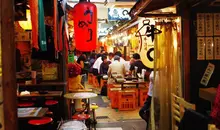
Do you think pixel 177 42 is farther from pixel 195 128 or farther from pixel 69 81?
pixel 69 81

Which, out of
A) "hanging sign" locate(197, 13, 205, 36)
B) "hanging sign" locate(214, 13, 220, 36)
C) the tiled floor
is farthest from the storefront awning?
the tiled floor

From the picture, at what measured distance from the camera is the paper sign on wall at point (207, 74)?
577cm

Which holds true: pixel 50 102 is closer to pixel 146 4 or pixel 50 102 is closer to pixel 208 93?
pixel 146 4

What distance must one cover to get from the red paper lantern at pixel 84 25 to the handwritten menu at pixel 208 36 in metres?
2.71

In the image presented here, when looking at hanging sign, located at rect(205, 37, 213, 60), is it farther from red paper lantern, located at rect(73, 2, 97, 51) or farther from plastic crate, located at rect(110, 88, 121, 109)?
plastic crate, located at rect(110, 88, 121, 109)

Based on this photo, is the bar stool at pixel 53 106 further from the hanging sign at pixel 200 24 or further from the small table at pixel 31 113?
the hanging sign at pixel 200 24

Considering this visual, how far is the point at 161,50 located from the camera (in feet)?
22.9

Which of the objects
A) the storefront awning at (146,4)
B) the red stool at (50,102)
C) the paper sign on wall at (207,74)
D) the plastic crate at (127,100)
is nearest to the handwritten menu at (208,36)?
the paper sign on wall at (207,74)

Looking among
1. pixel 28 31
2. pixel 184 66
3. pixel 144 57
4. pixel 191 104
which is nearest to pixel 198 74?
pixel 184 66

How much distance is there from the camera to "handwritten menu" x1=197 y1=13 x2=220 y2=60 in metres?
5.75

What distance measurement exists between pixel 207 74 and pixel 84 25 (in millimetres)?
3282

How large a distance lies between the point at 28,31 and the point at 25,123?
4470mm

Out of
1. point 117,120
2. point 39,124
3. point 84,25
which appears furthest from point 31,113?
point 117,120

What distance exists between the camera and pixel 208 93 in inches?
207
